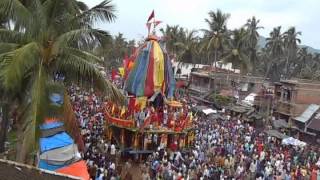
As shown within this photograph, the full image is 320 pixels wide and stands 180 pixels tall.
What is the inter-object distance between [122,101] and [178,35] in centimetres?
5593

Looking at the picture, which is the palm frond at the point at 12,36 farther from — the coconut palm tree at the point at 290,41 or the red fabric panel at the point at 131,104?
the coconut palm tree at the point at 290,41

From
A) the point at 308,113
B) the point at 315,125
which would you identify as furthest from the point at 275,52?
the point at 315,125

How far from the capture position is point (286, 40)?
6575 cm

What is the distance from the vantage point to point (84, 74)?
13.4 metres

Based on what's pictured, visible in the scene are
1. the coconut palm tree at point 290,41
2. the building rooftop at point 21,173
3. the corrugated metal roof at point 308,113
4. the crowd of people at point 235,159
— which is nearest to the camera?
the building rooftop at point 21,173

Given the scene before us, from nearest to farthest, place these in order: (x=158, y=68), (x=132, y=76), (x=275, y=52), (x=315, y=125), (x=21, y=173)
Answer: (x=21, y=173) < (x=158, y=68) < (x=132, y=76) < (x=315, y=125) < (x=275, y=52)

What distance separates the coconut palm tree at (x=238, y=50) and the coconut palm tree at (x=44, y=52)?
132 ft

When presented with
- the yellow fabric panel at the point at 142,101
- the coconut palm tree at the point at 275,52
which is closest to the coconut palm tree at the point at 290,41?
the coconut palm tree at the point at 275,52

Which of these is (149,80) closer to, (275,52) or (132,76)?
(132,76)

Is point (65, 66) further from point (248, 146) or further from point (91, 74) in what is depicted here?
point (248, 146)

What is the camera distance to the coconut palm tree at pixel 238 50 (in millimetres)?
53406

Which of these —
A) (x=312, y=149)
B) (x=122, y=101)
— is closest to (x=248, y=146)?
(x=312, y=149)

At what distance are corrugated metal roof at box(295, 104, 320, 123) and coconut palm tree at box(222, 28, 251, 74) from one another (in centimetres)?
1517

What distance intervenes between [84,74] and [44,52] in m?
1.15
